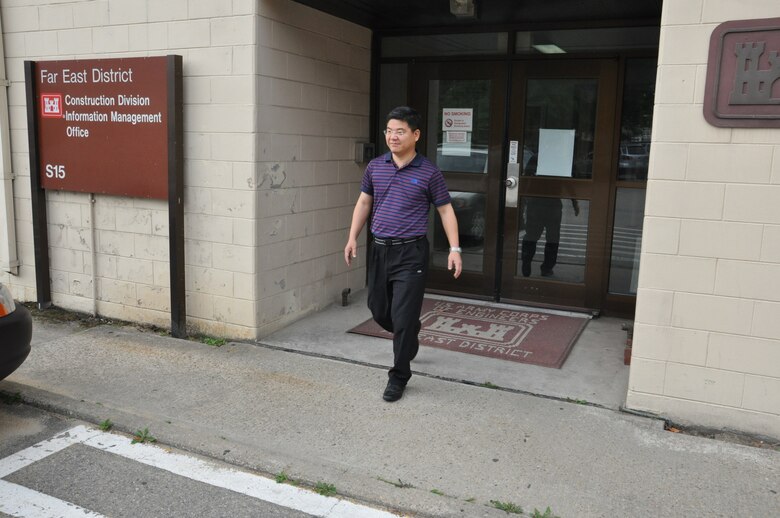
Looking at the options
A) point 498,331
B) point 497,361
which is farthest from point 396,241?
point 498,331

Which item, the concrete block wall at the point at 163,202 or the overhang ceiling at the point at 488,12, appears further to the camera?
the overhang ceiling at the point at 488,12

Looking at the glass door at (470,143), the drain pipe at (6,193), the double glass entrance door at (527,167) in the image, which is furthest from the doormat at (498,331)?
the drain pipe at (6,193)

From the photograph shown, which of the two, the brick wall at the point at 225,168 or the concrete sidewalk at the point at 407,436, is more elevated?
the brick wall at the point at 225,168

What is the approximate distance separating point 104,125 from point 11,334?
2366mm

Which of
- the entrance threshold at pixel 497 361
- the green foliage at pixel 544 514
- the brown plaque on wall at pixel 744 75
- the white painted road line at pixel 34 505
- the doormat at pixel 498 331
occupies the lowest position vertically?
the white painted road line at pixel 34 505

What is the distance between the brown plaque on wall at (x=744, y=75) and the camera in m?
3.66

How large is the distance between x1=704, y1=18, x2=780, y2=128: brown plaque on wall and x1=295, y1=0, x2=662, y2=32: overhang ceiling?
6.97ft

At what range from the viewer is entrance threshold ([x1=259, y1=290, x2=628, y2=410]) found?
467cm

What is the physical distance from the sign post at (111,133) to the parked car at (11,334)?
157 cm

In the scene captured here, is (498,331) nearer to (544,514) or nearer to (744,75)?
(544,514)

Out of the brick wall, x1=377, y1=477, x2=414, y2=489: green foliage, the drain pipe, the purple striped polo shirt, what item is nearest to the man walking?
the purple striped polo shirt

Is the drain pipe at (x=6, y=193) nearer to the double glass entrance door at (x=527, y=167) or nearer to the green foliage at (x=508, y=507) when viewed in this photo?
the double glass entrance door at (x=527, y=167)

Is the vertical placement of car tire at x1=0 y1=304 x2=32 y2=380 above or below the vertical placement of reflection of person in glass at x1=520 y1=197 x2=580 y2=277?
below

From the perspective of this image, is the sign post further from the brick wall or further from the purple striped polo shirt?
the purple striped polo shirt
